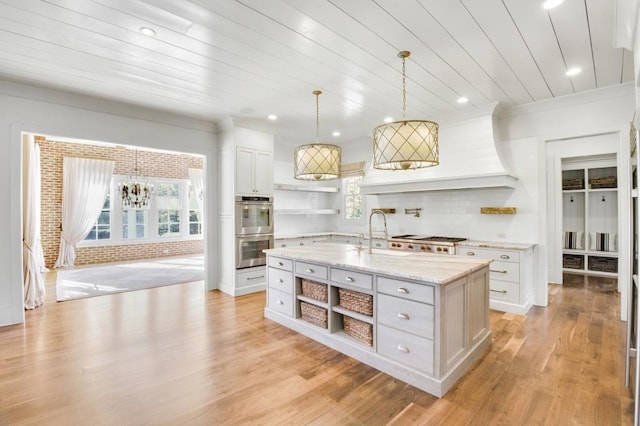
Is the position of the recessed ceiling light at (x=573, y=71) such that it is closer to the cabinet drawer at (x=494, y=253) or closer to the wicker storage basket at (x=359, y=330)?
the cabinet drawer at (x=494, y=253)

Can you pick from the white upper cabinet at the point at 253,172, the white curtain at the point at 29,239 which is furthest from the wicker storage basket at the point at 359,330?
the white curtain at the point at 29,239

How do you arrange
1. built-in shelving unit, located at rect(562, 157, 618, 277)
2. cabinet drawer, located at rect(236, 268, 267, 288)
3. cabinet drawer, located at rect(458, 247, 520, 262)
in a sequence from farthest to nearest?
built-in shelving unit, located at rect(562, 157, 618, 277) < cabinet drawer, located at rect(236, 268, 267, 288) < cabinet drawer, located at rect(458, 247, 520, 262)

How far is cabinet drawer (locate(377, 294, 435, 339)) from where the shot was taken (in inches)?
87.5

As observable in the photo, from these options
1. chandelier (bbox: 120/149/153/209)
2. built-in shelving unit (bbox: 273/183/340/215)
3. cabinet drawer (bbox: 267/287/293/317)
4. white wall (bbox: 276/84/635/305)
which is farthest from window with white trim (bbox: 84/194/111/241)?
white wall (bbox: 276/84/635/305)

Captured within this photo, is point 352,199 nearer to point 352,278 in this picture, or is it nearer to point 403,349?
point 352,278

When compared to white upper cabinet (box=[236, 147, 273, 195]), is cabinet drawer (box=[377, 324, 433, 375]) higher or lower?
lower

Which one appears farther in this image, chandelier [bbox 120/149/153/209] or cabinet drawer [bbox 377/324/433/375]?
chandelier [bbox 120/149/153/209]

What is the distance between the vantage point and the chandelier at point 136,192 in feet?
24.7

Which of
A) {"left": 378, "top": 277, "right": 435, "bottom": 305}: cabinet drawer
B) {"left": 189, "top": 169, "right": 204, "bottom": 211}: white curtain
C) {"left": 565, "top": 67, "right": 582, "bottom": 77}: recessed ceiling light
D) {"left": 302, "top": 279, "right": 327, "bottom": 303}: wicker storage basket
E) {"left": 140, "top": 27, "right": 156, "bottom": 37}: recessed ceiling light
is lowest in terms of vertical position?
{"left": 302, "top": 279, "right": 327, "bottom": 303}: wicker storage basket

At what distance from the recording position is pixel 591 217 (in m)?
5.97

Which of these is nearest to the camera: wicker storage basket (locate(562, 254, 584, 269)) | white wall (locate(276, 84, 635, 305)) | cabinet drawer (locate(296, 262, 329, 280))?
cabinet drawer (locate(296, 262, 329, 280))

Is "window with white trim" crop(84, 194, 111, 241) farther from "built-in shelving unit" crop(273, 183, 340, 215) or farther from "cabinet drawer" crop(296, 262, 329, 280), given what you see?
"cabinet drawer" crop(296, 262, 329, 280)

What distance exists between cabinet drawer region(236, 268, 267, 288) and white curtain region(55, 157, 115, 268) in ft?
16.0

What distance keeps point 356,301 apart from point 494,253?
232 centimetres
